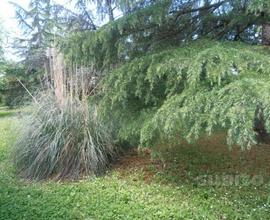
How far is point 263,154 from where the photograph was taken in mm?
4469

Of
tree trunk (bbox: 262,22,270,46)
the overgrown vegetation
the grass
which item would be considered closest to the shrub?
the grass

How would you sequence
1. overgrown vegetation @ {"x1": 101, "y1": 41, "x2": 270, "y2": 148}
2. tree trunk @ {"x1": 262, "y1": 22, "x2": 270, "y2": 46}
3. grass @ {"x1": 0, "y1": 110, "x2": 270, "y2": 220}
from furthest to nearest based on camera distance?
1. tree trunk @ {"x1": 262, "y1": 22, "x2": 270, "y2": 46}
2. grass @ {"x1": 0, "y1": 110, "x2": 270, "y2": 220}
3. overgrown vegetation @ {"x1": 101, "y1": 41, "x2": 270, "y2": 148}

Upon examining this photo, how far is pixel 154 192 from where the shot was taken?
3.51m

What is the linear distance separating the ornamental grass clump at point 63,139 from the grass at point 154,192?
19 cm

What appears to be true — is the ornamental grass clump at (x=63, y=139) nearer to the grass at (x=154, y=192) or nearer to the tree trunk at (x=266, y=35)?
Answer: the grass at (x=154, y=192)

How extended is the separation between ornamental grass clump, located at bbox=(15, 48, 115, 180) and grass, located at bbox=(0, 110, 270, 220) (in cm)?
19

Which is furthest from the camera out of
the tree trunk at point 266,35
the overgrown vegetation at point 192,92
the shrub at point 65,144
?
the shrub at point 65,144

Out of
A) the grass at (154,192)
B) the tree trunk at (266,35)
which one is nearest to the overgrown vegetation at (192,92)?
the grass at (154,192)

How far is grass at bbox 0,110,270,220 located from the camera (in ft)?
10.2

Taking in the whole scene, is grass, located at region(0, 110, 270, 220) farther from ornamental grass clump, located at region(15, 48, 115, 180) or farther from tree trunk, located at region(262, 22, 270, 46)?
tree trunk, located at region(262, 22, 270, 46)

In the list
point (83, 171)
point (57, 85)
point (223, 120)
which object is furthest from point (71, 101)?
point (223, 120)

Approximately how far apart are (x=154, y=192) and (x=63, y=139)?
1.29 m

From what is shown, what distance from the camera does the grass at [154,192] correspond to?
3.10 m

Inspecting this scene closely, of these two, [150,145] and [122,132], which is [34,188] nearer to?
[122,132]
